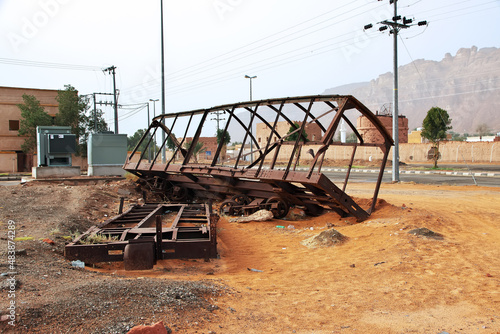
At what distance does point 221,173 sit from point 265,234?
237 centimetres

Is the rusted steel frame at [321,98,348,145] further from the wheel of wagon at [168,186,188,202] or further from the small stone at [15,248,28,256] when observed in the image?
the wheel of wagon at [168,186,188,202]

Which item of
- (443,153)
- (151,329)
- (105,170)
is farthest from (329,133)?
(443,153)

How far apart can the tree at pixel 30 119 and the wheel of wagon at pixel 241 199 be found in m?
30.3

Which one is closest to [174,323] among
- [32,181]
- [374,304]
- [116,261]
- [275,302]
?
[275,302]

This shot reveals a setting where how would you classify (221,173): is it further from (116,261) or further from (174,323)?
(174,323)

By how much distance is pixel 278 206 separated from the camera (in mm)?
10047

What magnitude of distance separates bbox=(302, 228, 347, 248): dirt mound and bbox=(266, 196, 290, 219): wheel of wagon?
2.38m

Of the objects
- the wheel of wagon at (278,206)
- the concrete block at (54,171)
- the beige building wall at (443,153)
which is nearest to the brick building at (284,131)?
the beige building wall at (443,153)

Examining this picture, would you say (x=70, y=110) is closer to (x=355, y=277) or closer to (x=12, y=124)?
(x=12, y=124)

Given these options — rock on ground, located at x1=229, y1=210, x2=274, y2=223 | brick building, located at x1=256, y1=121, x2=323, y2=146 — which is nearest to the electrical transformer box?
rock on ground, located at x1=229, y1=210, x2=274, y2=223

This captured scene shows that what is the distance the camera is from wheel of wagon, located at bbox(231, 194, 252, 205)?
10.8 m

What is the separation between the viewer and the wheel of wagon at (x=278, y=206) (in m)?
9.99

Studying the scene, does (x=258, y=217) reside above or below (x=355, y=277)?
above

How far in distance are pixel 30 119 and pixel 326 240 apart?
34.5 m
